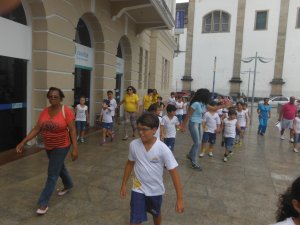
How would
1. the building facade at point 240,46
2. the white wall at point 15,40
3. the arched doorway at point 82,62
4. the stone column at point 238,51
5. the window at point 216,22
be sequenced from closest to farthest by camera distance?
the white wall at point 15,40 → the arched doorway at point 82,62 → the building facade at point 240,46 → the stone column at point 238,51 → the window at point 216,22

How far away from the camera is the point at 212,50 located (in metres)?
42.3

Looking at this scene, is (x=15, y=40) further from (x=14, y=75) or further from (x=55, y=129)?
(x=55, y=129)

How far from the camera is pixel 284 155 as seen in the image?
8.80 meters

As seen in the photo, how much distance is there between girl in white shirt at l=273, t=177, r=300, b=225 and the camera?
1650 millimetres

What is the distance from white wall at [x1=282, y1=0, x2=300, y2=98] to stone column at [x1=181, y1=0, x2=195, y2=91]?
487 inches

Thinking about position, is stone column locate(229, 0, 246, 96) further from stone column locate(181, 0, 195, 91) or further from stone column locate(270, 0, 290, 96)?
stone column locate(181, 0, 195, 91)

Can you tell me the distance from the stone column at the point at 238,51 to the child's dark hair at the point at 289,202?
4043 centimetres

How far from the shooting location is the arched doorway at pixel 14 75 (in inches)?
267

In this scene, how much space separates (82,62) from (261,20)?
1383 inches

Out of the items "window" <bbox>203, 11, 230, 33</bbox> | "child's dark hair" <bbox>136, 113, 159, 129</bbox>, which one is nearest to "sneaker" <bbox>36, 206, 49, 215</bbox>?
"child's dark hair" <bbox>136, 113, 159, 129</bbox>

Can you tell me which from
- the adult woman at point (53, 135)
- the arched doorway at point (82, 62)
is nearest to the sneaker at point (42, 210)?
the adult woman at point (53, 135)

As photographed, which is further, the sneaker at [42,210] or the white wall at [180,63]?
the white wall at [180,63]

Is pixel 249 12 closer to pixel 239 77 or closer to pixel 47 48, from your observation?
pixel 239 77

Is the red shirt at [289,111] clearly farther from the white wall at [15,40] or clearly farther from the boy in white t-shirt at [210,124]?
the white wall at [15,40]
